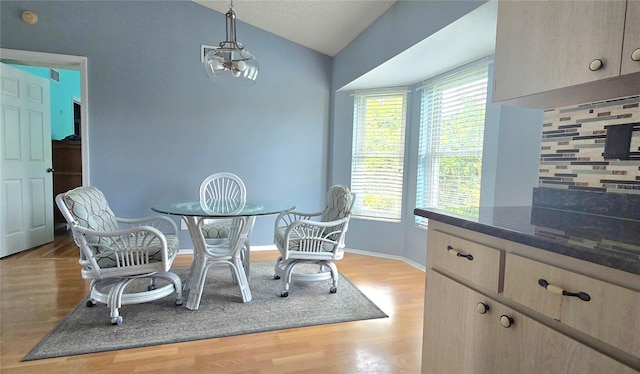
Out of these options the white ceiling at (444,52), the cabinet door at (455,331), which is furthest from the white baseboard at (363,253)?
the cabinet door at (455,331)

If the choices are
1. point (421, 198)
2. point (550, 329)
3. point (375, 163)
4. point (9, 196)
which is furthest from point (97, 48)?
point (550, 329)

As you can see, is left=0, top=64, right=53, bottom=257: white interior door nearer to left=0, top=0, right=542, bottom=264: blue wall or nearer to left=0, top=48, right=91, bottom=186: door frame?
left=0, top=48, right=91, bottom=186: door frame

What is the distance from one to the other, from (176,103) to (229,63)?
1632 mm

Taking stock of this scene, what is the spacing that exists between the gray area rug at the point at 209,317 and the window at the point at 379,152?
4.28 feet

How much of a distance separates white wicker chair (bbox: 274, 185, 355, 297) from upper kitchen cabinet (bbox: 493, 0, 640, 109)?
143 cm

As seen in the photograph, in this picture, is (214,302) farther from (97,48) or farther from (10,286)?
(97,48)

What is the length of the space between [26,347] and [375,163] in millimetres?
3273

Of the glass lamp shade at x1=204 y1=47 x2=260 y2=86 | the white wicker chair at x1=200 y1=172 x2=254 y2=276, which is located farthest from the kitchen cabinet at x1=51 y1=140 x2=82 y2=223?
the glass lamp shade at x1=204 y1=47 x2=260 y2=86

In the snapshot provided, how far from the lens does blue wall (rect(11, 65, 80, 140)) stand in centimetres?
486

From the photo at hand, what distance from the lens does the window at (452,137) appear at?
264 cm

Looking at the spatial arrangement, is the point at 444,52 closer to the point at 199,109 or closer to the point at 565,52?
the point at 565,52

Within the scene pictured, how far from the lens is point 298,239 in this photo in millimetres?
2459

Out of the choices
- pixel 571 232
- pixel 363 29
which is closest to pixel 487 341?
pixel 571 232

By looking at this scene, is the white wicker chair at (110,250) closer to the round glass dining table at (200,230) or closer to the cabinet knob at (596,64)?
the round glass dining table at (200,230)
